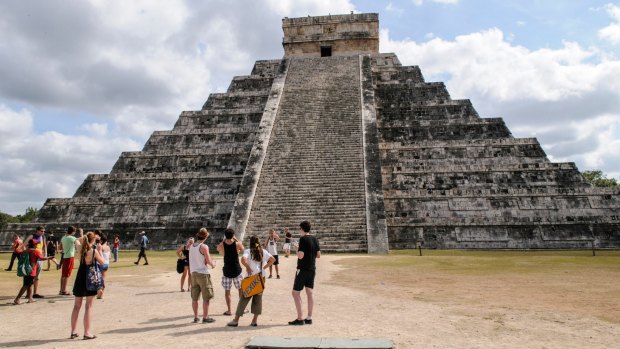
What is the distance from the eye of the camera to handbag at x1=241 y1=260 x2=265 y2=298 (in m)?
6.81

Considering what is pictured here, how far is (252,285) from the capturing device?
6.85 meters

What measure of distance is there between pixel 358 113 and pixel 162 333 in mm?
19245

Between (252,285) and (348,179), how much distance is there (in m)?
13.4

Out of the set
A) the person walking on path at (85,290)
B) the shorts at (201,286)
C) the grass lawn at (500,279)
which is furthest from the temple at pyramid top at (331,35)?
the person walking on path at (85,290)

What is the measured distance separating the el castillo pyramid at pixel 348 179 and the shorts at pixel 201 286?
999 cm

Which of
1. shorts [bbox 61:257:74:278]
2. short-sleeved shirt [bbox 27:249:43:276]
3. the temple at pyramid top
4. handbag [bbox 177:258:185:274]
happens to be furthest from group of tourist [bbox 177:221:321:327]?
the temple at pyramid top

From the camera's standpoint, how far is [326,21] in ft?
109

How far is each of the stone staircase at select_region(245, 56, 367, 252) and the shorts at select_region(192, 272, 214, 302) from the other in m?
9.98

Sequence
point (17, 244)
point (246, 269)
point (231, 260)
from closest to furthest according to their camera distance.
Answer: point (246, 269) → point (231, 260) → point (17, 244)

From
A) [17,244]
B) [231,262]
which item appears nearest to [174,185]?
[17,244]

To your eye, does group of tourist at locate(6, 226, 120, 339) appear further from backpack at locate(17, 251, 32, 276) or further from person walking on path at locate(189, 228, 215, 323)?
person walking on path at locate(189, 228, 215, 323)

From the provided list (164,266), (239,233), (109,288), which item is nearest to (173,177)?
(239,233)

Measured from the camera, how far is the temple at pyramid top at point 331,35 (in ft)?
107

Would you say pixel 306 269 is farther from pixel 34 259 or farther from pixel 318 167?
pixel 318 167
